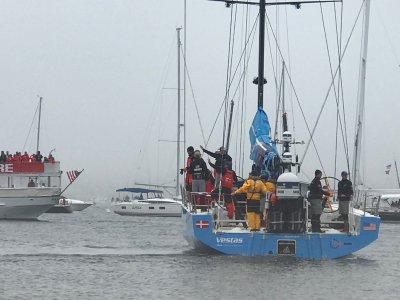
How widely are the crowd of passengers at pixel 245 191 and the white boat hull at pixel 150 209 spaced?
51.9 meters

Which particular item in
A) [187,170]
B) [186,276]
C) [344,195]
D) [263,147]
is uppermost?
[263,147]

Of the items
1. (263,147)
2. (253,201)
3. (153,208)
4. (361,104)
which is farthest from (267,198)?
(153,208)

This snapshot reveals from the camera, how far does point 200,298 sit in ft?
62.7

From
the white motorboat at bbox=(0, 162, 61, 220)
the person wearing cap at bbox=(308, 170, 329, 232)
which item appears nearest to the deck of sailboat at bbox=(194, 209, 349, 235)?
the person wearing cap at bbox=(308, 170, 329, 232)

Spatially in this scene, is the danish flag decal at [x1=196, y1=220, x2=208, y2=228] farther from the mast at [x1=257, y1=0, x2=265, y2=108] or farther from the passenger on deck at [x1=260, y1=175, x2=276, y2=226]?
the mast at [x1=257, y1=0, x2=265, y2=108]

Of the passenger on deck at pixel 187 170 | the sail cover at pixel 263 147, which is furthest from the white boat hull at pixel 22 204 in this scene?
the passenger on deck at pixel 187 170

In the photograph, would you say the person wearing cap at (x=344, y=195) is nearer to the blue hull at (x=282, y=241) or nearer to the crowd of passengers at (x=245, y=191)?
the crowd of passengers at (x=245, y=191)

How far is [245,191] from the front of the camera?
24.8 m

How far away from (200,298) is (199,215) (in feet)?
18.6

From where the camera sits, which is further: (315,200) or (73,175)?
(73,175)

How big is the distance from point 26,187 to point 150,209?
23.7 m

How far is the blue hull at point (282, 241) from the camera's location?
2430cm

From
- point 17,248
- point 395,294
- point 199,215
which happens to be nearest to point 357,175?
point 17,248

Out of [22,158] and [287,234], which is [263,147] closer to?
[287,234]
